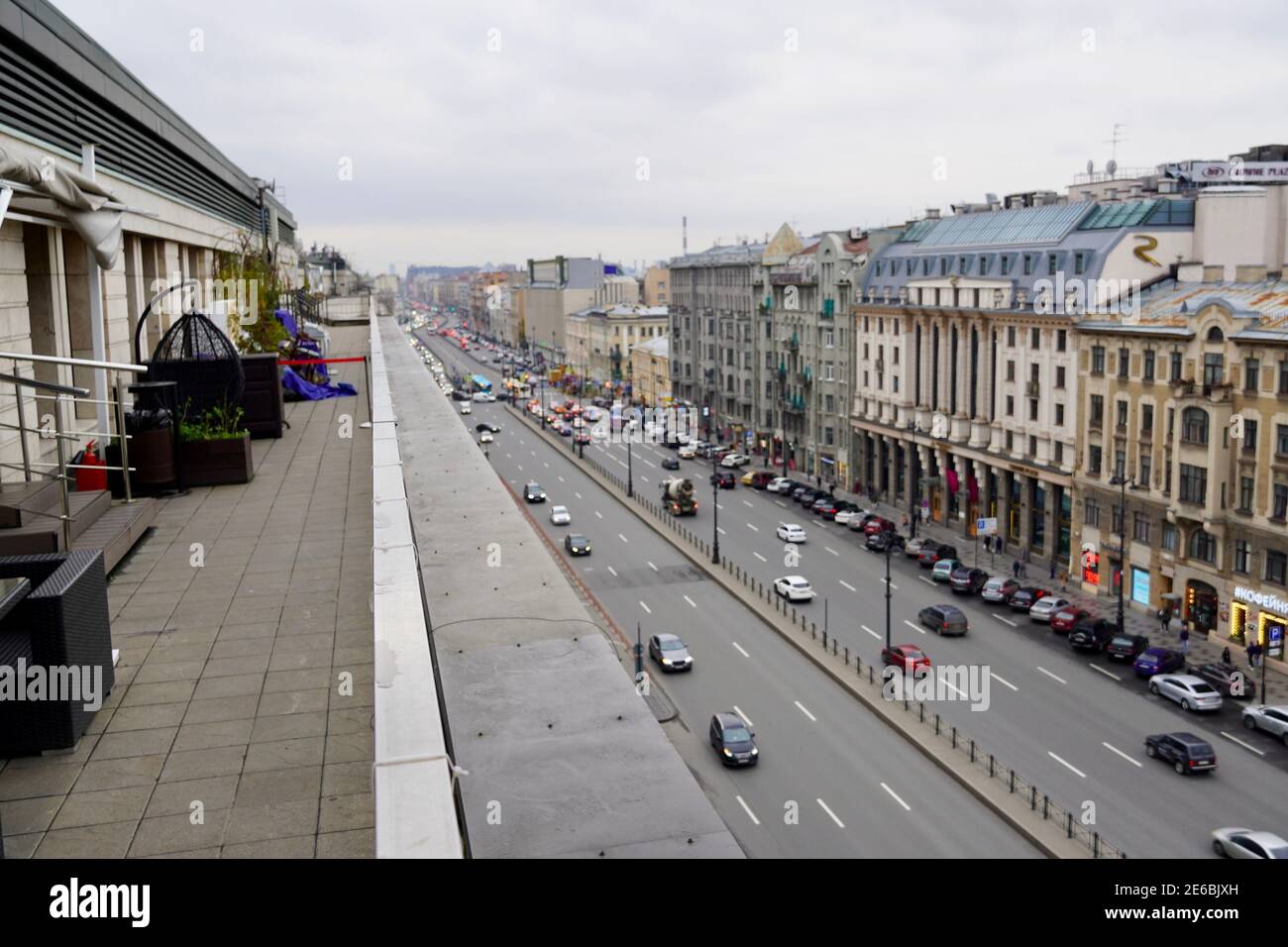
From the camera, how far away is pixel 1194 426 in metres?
35.5

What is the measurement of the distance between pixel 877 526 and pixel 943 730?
908 inches

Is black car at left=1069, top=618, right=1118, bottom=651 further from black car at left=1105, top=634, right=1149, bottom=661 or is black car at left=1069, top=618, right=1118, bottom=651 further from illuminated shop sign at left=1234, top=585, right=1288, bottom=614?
illuminated shop sign at left=1234, top=585, right=1288, bottom=614

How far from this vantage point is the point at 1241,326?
110ft

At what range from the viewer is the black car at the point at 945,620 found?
36.0 meters

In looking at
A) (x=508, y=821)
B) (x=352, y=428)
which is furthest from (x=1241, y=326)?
(x=508, y=821)

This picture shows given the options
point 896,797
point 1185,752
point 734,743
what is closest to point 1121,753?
point 1185,752

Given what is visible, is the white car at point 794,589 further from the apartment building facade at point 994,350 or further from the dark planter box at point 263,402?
the dark planter box at point 263,402

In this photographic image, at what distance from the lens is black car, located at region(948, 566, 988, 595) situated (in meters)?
41.2

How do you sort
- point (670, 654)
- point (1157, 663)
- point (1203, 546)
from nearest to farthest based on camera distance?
point (1157, 663), point (670, 654), point (1203, 546)

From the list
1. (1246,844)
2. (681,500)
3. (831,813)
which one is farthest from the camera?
(681,500)

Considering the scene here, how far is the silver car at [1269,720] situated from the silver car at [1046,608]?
9.06 meters

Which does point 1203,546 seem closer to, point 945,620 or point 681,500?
point 945,620

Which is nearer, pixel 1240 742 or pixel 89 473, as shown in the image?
pixel 89 473
